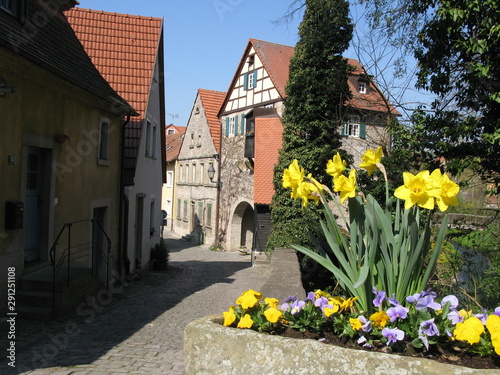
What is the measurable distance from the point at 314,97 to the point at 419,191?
10319mm

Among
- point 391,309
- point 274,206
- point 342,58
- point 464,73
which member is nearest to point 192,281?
point 274,206

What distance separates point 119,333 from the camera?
23.1 feet

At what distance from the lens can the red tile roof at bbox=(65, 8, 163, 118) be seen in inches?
586

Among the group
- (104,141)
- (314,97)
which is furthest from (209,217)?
(104,141)

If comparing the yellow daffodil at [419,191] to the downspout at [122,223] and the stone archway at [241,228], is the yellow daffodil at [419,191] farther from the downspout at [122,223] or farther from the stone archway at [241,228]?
the stone archway at [241,228]

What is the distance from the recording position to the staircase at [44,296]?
741 cm

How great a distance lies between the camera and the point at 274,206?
45.5 feet

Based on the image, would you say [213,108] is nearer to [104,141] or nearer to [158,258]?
[158,258]

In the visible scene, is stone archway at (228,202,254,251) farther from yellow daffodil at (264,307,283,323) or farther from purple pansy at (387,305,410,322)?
purple pansy at (387,305,410,322)

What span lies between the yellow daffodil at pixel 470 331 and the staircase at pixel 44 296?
6241 mm

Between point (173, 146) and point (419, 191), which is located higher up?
point (173, 146)

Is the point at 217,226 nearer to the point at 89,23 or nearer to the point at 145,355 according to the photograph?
the point at 89,23

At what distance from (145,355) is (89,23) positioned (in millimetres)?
12712

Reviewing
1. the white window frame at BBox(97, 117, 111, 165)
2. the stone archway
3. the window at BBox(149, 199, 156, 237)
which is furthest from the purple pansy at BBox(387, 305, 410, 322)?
the stone archway
